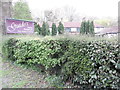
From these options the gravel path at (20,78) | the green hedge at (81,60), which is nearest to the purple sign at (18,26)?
the gravel path at (20,78)

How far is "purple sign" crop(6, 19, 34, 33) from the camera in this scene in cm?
607

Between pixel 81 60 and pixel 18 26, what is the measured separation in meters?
4.62

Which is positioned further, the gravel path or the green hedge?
the gravel path

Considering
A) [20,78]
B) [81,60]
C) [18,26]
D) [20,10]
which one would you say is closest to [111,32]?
[20,10]

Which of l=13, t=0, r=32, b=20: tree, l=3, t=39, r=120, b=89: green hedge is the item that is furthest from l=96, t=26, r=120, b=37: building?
l=13, t=0, r=32, b=20: tree

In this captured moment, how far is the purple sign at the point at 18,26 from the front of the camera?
607 cm

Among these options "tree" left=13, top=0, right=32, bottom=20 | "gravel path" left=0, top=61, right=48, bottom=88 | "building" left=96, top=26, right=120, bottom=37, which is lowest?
"gravel path" left=0, top=61, right=48, bottom=88

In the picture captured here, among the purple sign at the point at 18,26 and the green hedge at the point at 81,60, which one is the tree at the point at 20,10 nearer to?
the purple sign at the point at 18,26

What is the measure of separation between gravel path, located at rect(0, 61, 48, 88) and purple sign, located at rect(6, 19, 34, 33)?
206 centimetres

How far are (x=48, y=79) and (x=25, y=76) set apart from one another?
0.92m

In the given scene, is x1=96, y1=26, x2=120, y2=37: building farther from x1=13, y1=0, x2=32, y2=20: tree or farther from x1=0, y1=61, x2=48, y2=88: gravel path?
x1=13, y1=0, x2=32, y2=20: tree

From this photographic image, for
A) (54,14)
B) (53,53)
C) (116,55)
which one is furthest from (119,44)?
(54,14)

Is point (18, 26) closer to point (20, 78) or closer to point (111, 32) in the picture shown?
point (20, 78)

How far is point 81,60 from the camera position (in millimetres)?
2957
